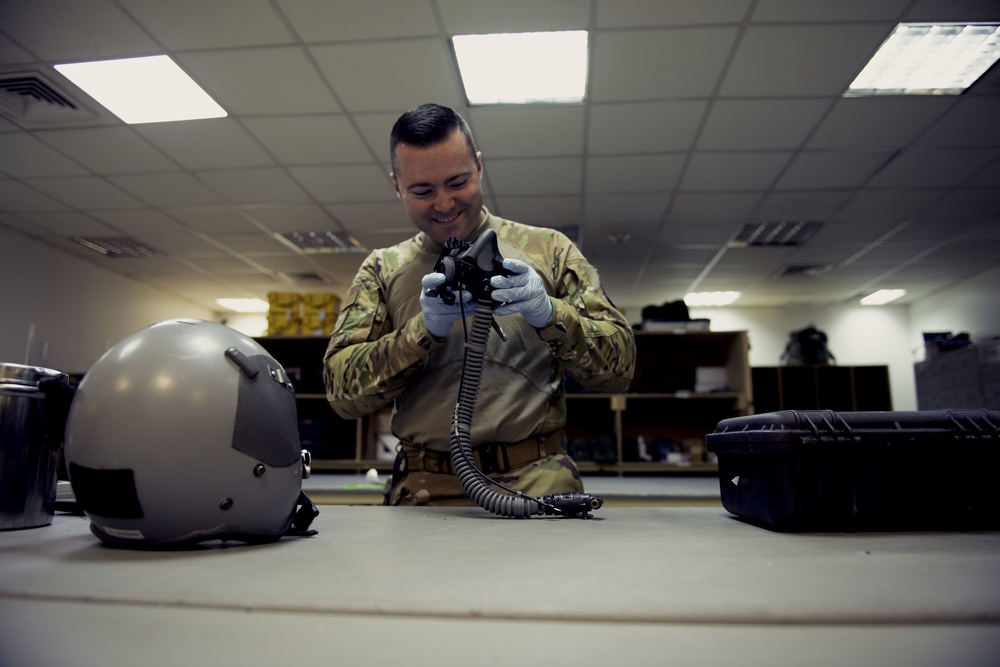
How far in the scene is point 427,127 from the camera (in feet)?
4.26

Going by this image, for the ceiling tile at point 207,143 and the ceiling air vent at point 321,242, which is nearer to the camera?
the ceiling tile at point 207,143

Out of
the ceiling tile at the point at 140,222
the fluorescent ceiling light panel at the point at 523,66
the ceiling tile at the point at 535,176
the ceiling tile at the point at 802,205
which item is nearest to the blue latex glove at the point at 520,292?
the fluorescent ceiling light panel at the point at 523,66

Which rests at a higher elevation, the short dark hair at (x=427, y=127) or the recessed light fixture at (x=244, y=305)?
the recessed light fixture at (x=244, y=305)

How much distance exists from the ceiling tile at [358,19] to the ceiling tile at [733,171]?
7.45 ft

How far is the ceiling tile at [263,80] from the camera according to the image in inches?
123

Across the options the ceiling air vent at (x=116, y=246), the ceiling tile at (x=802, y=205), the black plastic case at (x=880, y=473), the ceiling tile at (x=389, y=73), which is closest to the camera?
the black plastic case at (x=880, y=473)

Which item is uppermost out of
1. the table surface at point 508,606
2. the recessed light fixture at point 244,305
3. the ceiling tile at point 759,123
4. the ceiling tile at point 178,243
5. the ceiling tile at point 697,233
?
the ceiling tile at point 759,123

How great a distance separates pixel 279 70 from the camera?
3.24m

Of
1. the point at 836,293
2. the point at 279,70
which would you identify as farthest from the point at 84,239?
the point at 836,293

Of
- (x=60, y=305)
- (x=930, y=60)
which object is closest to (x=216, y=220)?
(x=60, y=305)

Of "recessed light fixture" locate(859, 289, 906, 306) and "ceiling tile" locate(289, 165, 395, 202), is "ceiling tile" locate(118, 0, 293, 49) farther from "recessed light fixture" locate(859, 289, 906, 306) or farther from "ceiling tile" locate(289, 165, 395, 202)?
"recessed light fixture" locate(859, 289, 906, 306)

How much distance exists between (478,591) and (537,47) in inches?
126

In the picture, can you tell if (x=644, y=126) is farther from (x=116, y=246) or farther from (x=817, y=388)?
(x=116, y=246)

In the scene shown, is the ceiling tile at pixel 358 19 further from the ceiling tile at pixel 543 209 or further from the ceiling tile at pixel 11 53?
the ceiling tile at pixel 543 209
